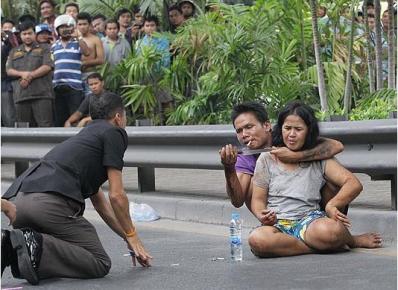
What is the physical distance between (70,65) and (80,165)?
733cm

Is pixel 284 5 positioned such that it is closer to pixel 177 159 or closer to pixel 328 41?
pixel 328 41

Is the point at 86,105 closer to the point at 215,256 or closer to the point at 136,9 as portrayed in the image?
the point at 136,9

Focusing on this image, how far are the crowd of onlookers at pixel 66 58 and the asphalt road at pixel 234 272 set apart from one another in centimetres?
574

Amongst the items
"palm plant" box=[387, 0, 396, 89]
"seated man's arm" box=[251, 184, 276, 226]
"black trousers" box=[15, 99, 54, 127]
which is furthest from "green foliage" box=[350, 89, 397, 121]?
"black trousers" box=[15, 99, 54, 127]

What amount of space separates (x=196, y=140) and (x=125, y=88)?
175 inches

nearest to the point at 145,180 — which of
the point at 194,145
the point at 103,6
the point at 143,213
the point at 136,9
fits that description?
the point at 143,213

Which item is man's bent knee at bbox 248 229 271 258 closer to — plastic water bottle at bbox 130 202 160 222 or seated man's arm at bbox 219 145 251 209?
seated man's arm at bbox 219 145 251 209

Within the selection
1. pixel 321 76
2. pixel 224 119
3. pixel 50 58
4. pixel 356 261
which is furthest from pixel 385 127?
pixel 50 58

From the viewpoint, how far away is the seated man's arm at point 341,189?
7867 millimetres

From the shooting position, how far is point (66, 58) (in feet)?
48.2

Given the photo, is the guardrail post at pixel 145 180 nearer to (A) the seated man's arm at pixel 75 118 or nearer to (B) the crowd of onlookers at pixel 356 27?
(A) the seated man's arm at pixel 75 118

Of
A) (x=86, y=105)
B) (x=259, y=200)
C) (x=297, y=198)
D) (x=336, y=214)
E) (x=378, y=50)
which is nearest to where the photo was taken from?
(x=336, y=214)

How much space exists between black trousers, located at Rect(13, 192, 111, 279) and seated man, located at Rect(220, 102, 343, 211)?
3.60 feet

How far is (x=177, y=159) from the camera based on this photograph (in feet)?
35.4
